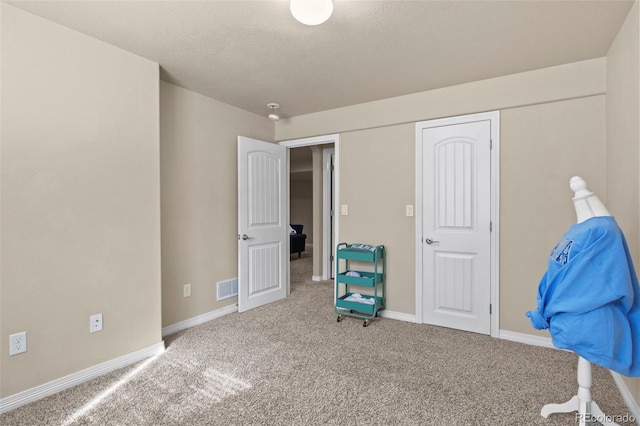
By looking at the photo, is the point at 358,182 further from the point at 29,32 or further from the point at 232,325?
the point at 29,32

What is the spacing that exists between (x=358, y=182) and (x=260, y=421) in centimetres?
257

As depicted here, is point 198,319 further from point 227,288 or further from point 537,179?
point 537,179

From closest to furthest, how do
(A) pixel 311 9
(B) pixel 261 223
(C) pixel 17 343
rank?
(A) pixel 311 9 → (C) pixel 17 343 → (B) pixel 261 223

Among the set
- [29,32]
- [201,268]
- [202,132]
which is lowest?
[201,268]

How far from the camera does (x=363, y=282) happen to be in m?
3.39

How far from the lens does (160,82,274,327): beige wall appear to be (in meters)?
3.11

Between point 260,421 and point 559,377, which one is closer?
point 260,421

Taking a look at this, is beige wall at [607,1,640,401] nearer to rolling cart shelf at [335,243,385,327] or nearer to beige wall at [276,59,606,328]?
beige wall at [276,59,606,328]

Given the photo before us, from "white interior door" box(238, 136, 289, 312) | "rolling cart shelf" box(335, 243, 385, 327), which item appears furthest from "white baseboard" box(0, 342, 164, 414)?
"rolling cart shelf" box(335, 243, 385, 327)

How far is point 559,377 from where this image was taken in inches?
89.0

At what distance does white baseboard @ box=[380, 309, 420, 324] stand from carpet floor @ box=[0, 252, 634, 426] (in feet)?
0.82

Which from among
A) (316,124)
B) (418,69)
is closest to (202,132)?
(316,124)

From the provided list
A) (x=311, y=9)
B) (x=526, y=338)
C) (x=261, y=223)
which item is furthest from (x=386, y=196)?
(x=311, y=9)

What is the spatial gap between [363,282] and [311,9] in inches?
98.2
